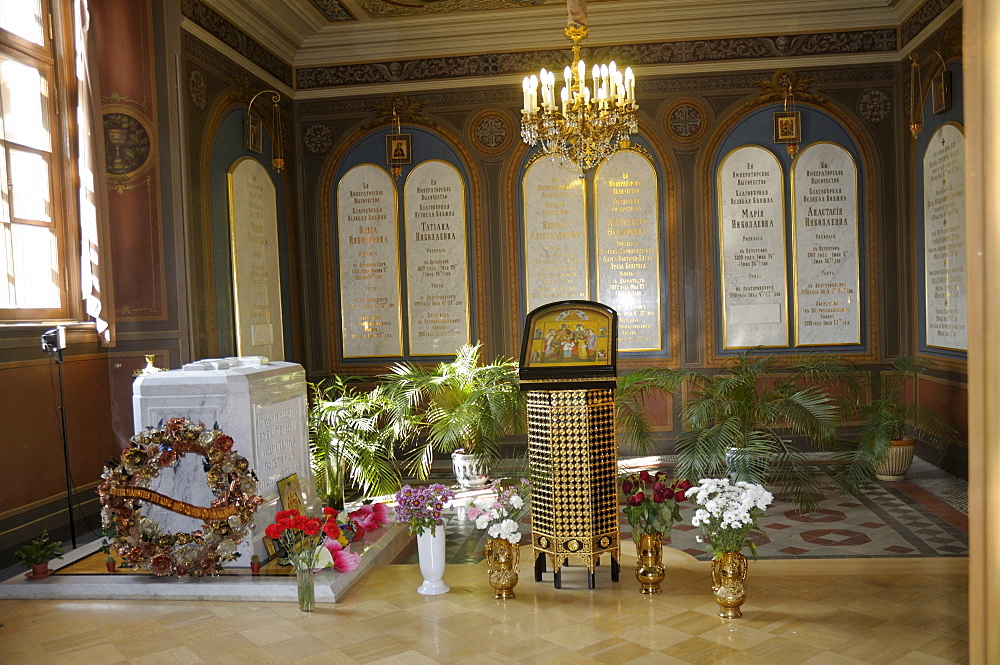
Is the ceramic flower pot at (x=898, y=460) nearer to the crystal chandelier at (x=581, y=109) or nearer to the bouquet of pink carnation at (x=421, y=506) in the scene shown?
the crystal chandelier at (x=581, y=109)

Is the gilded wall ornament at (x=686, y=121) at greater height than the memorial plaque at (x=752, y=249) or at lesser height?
greater

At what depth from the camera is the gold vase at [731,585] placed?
3889mm

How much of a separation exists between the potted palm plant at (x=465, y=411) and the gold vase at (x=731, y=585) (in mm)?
3190

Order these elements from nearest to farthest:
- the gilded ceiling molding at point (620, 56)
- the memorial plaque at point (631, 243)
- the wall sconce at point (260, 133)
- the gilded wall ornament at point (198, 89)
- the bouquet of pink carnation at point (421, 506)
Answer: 1. the bouquet of pink carnation at point (421, 506)
2. the gilded wall ornament at point (198, 89)
3. the wall sconce at point (260, 133)
4. the gilded ceiling molding at point (620, 56)
5. the memorial plaque at point (631, 243)

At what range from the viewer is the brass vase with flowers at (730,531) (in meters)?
3.90

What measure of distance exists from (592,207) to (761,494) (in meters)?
4.97

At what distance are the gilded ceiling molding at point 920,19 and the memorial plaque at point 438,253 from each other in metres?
4.69

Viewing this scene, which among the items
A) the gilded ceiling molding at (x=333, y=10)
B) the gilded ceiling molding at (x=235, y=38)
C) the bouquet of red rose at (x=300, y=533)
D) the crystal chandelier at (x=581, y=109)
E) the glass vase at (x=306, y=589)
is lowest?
the glass vase at (x=306, y=589)

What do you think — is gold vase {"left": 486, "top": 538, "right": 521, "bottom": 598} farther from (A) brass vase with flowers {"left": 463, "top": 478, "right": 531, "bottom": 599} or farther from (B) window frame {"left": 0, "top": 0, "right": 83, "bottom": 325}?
(B) window frame {"left": 0, "top": 0, "right": 83, "bottom": 325}

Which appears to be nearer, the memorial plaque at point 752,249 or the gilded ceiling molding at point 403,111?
the memorial plaque at point 752,249

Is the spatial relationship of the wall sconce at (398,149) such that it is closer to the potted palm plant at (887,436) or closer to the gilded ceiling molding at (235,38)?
the gilded ceiling molding at (235,38)

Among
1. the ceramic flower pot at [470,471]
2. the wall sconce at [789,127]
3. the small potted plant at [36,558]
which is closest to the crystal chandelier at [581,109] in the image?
the wall sconce at [789,127]

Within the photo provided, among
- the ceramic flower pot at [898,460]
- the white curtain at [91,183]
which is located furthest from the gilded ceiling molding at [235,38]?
the ceramic flower pot at [898,460]

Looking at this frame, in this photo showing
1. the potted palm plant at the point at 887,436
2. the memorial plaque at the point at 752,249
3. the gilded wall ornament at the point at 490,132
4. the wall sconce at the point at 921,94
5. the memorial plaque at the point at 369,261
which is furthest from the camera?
the memorial plaque at the point at 369,261
